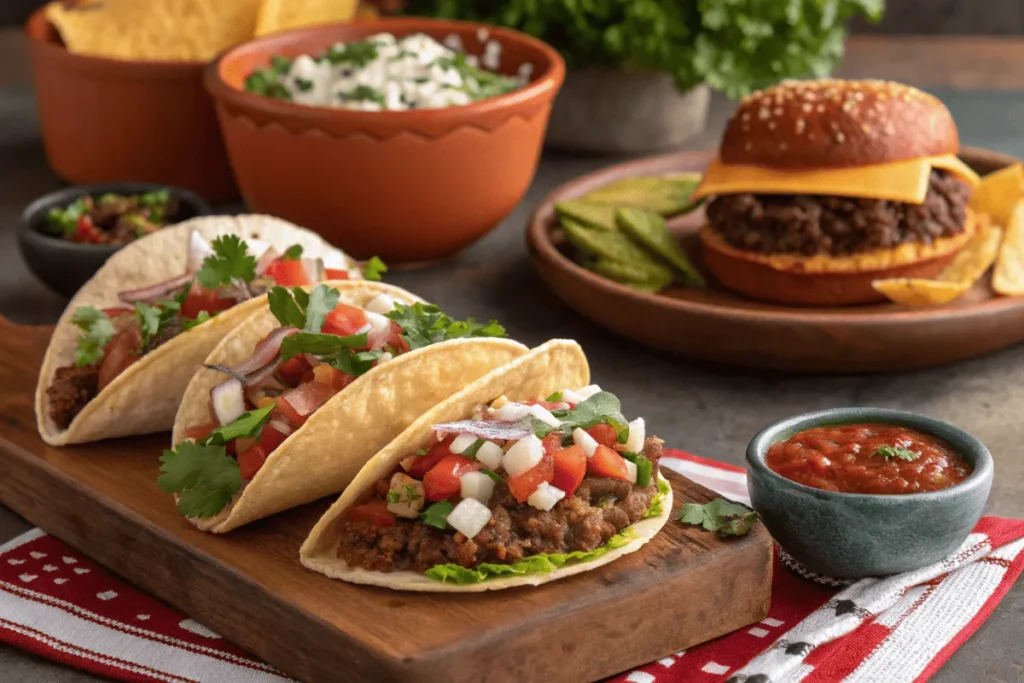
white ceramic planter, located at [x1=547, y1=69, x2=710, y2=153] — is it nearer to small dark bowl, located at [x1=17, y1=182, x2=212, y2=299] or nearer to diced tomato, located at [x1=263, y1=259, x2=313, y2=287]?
small dark bowl, located at [x1=17, y1=182, x2=212, y2=299]

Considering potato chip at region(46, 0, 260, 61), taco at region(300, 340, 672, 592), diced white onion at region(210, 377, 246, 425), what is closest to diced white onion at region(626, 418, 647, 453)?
taco at region(300, 340, 672, 592)

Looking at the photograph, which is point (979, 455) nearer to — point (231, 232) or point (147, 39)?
point (231, 232)

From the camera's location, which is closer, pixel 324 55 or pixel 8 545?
pixel 8 545

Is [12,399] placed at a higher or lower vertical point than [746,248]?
lower

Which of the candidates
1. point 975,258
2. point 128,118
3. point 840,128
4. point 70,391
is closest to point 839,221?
point 840,128

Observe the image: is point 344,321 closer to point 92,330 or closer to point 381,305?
point 381,305

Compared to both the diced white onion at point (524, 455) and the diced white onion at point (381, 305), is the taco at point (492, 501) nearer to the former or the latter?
the diced white onion at point (524, 455)

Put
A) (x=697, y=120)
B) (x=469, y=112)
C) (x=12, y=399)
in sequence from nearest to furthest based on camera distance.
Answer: (x=12, y=399), (x=469, y=112), (x=697, y=120)

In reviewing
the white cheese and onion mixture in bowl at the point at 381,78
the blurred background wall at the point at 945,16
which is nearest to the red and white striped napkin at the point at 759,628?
the white cheese and onion mixture in bowl at the point at 381,78

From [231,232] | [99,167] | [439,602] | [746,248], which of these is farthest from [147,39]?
[439,602]

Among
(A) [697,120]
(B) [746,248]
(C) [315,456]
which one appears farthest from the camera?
(A) [697,120]
